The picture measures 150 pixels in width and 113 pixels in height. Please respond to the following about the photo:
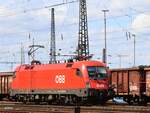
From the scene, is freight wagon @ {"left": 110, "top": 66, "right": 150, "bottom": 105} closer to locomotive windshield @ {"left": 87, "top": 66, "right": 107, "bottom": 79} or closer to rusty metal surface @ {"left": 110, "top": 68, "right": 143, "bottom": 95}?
rusty metal surface @ {"left": 110, "top": 68, "right": 143, "bottom": 95}

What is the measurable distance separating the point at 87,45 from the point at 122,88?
2374 cm

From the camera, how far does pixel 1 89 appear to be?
2026 inches

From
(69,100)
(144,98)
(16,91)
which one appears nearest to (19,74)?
(16,91)

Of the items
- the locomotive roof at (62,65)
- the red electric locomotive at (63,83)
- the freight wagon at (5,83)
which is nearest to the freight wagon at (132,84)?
the red electric locomotive at (63,83)

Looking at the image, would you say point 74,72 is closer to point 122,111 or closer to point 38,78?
point 38,78

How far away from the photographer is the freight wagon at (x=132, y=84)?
125 feet

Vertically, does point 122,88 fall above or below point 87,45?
below

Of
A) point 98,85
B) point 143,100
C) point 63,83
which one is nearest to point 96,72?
point 98,85

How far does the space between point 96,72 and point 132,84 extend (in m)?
4.30

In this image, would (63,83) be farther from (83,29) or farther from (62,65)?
(83,29)

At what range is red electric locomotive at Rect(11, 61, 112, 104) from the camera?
35.3 m

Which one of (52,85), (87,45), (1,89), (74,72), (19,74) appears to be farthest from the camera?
(87,45)

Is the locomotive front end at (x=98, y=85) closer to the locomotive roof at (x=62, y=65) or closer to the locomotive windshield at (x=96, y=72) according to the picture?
the locomotive windshield at (x=96, y=72)

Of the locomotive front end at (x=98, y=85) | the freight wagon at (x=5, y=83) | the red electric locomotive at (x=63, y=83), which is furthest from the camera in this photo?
the freight wagon at (x=5, y=83)
